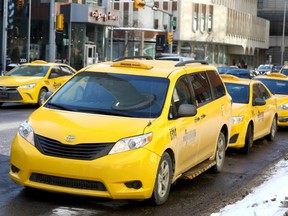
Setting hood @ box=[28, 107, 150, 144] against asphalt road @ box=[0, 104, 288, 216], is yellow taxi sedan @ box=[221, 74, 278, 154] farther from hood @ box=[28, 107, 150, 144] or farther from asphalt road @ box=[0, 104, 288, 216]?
hood @ box=[28, 107, 150, 144]

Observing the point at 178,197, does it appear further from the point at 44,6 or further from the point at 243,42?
the point at 243,42

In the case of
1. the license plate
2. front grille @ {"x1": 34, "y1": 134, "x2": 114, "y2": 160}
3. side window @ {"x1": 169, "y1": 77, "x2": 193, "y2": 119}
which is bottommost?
the license plate

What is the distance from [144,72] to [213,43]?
74.3 metres

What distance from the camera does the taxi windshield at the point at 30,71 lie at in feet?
67.0

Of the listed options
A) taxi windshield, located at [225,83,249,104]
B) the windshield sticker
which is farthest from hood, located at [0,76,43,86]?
the windshield sticker

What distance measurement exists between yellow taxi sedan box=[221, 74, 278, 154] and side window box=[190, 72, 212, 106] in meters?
2.75

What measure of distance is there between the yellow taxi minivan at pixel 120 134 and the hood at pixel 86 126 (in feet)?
0.04

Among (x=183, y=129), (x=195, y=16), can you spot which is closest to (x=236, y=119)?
(x=183, y=129)

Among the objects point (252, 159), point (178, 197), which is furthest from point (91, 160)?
point (252, 159)

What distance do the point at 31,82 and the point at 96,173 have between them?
13.5 meters

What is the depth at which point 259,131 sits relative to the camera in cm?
1327

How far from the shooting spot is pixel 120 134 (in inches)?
269

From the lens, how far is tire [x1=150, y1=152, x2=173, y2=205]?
23.2 feet

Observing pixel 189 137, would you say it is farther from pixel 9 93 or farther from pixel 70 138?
pixel 9 93
